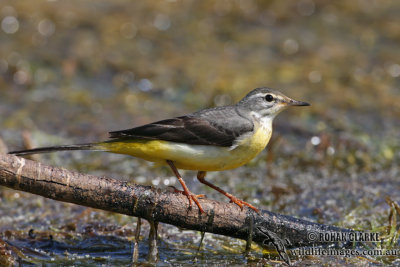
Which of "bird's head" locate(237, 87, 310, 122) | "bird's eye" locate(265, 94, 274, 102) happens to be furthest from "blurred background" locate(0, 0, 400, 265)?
"bird's eye" locate(265, 94, 274, 102)

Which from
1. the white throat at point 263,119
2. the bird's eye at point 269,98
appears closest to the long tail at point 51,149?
the white throat at point 263,119

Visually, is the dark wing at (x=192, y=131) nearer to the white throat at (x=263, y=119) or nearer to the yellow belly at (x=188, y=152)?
the yellow belly at (x=188, y=152)

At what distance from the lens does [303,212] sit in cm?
776

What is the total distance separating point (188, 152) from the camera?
6238 mm

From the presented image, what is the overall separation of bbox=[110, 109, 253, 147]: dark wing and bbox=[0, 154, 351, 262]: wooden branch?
678 mm

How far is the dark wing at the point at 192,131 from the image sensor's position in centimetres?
623

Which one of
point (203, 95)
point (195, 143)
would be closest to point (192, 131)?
point (195, 143)

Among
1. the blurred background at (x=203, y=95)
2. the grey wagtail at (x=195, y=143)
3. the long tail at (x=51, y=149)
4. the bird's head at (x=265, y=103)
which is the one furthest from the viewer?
the blurred background at (x=203, y=95)

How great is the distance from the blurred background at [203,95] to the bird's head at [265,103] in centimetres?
155

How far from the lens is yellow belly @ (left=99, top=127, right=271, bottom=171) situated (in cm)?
622

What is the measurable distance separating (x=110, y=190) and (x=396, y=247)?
325 centimetres

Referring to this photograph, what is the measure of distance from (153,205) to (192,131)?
42.5 inches

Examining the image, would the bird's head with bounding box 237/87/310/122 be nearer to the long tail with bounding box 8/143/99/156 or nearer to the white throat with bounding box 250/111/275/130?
the white throat with bounding box 250/111/275/130

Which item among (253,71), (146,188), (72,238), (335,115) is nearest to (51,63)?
(253,71)
